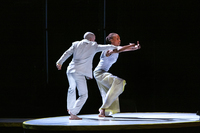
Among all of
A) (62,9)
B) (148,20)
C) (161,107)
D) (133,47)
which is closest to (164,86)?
(161,107)

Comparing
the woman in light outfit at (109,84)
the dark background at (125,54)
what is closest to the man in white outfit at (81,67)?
the woman in light outfit at (109,84)

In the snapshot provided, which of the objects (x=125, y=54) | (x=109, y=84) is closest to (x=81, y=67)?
(x=109, y=84)

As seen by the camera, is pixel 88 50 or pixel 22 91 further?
pixel 22 91

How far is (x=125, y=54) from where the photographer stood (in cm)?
573

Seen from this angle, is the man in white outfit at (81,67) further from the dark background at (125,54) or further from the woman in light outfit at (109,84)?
the dark background at (125,54)

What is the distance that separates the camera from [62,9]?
5.77 metres

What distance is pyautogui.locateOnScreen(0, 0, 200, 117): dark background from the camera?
5.67m

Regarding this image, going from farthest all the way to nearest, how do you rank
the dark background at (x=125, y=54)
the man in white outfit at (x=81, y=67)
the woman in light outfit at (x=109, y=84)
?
1. the dark background at (x=125, y=54)
2. the woman in light outfit at (x=109, y=84)
3. the man in white outfit at (x=81, y=67)

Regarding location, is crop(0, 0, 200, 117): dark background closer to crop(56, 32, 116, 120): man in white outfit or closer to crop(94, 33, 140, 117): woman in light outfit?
crop(94, 33, 140, 117): woman in light outfit

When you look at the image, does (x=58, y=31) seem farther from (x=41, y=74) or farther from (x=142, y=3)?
(x=142, y=3)

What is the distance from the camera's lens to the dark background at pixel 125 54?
5668 mm

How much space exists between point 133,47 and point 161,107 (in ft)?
6.87

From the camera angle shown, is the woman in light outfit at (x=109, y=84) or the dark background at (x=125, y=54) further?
the dark background at (x=125, y=54)

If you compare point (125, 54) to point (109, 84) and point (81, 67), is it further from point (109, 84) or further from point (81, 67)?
point (81, 67)
